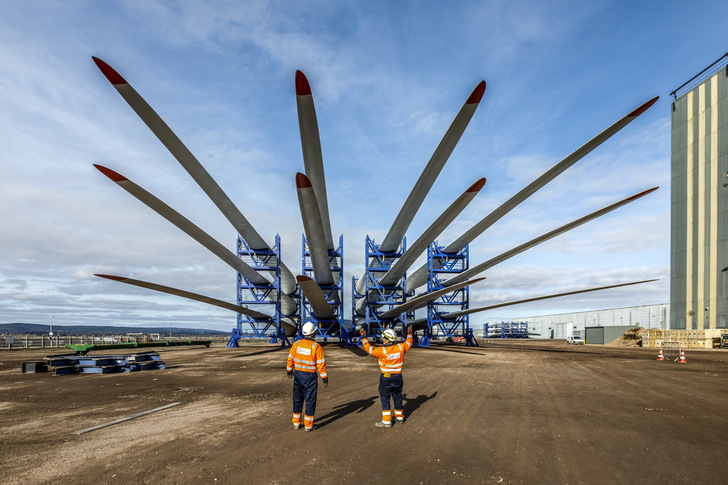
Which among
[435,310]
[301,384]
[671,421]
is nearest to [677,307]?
[435,310]

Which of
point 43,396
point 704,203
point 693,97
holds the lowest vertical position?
point 43,396

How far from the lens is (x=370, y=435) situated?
6.12m

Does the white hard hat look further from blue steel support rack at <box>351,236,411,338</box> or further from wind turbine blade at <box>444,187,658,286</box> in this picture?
blue steel support rack at <box>351,236,411,338</box>

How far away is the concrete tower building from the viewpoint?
31.9 metres

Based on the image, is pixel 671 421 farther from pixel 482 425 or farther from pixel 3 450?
pixel 3 450

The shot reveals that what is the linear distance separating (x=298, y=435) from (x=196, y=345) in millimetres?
31301

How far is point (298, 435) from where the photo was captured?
20.1 ft

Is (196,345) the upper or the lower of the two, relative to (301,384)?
lower

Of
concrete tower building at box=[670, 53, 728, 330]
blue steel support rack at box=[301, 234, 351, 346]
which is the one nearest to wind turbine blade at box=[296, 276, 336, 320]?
blue steel support rack at box=[301, 234, 351, 346]

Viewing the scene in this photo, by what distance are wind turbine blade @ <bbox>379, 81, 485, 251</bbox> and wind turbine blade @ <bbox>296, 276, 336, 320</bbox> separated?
510 cm

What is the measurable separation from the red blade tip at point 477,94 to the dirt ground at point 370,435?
285 inches

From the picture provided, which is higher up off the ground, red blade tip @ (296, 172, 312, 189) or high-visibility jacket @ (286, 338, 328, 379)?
red blade tip @ (296, 172, 312, 189)

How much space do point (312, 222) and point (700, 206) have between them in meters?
35.2

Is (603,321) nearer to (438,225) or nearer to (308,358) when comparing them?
(438,225)
